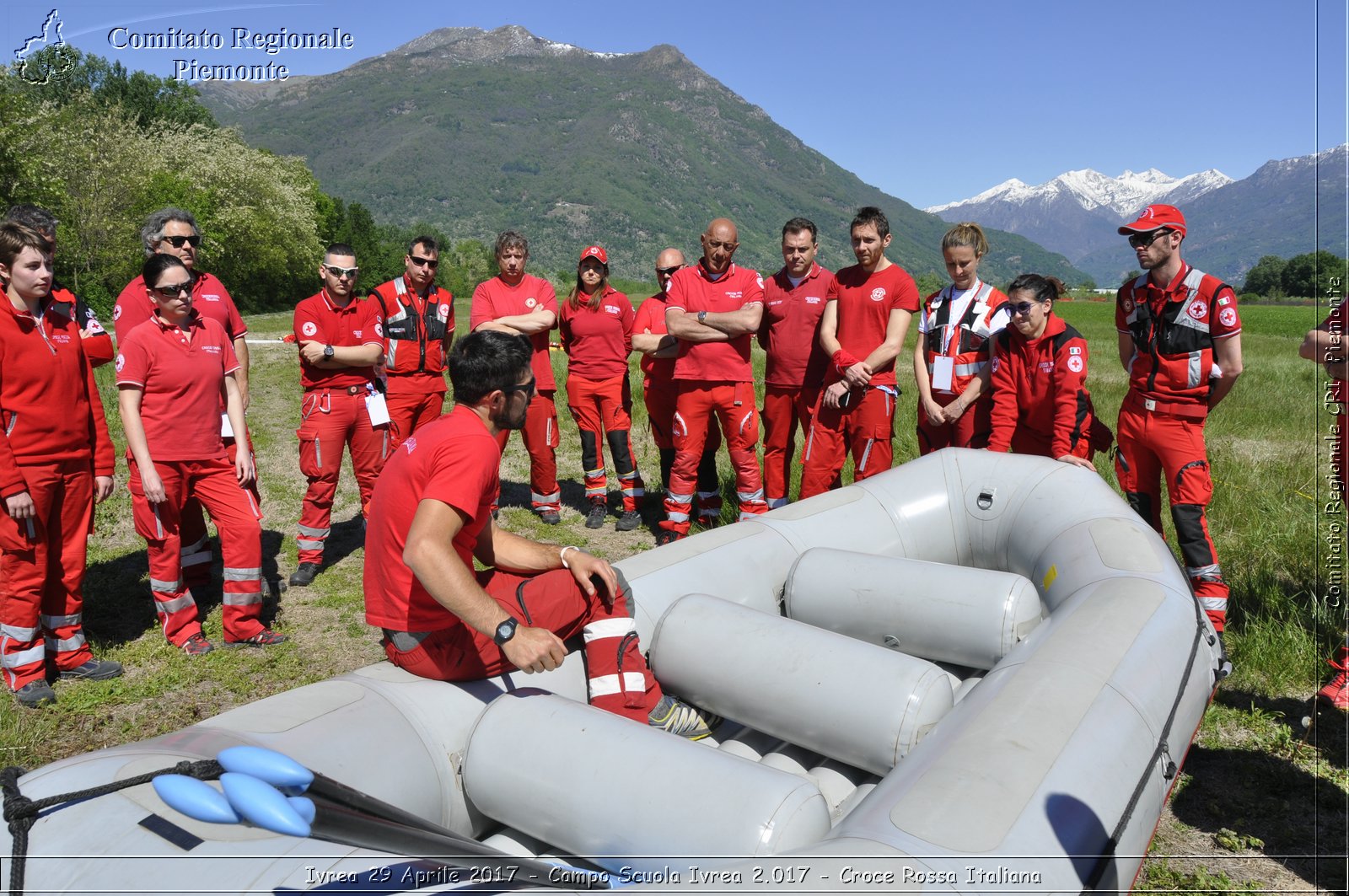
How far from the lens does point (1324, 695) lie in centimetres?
367

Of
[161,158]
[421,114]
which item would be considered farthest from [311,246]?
[421,114]

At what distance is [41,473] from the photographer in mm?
3697

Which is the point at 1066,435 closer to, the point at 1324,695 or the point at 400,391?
the point at 1324,695

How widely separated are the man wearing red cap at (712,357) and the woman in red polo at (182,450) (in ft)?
8.55

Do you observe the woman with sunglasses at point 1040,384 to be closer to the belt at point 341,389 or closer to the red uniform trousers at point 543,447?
the red uniform trousers at point 543,447

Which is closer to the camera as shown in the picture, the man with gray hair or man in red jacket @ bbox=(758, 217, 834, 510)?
the man with gray hair

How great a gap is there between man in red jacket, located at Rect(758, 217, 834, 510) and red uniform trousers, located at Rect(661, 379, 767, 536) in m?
0.15

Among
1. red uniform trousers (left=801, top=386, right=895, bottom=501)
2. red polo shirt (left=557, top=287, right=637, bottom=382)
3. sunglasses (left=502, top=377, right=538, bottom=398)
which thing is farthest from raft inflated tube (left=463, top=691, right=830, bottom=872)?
red polo shirt (left=557, top=287, right=637, bottom=382)

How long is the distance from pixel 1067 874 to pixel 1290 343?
25.4m

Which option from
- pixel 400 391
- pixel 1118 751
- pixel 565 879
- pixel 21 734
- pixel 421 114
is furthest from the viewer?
pixel 421 114

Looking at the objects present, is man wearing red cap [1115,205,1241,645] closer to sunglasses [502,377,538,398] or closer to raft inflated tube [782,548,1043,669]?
raft inflated tube [782,548,1043,669]

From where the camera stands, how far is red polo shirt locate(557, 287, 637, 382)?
6477 mm

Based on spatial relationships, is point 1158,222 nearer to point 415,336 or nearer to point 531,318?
point 531,318

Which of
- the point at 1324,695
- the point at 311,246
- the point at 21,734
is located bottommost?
the point at 1324,695
